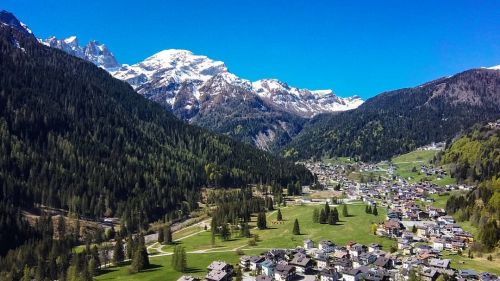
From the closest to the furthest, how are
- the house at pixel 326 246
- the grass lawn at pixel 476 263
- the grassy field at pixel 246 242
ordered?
the grass lawn at pixel 476 263 < the grassy field at pixel 246 242 < the house at pixel 326 246

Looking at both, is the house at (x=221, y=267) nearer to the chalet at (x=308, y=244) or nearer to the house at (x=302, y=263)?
the house at (x=302, y=263)

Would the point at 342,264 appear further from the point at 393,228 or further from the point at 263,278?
the point at 393,228

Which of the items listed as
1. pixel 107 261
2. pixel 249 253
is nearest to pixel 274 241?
pixel 249 253

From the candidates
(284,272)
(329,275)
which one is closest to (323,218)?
(284,272)

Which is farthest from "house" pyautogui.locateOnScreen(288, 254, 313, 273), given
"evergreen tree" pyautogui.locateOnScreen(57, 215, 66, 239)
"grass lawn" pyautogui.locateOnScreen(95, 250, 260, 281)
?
"evergreen tree" pyautogui.locateOnScreen(57, 215, 66, 239)

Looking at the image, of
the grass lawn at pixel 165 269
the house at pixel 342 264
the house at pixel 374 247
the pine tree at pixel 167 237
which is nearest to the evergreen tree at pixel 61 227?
the pine tree at pixel 167 237

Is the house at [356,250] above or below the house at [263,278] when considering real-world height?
above

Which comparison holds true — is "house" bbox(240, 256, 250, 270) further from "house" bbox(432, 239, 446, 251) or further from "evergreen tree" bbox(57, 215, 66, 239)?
"evergreen tree" bbox(57, 215, 66, 239)
